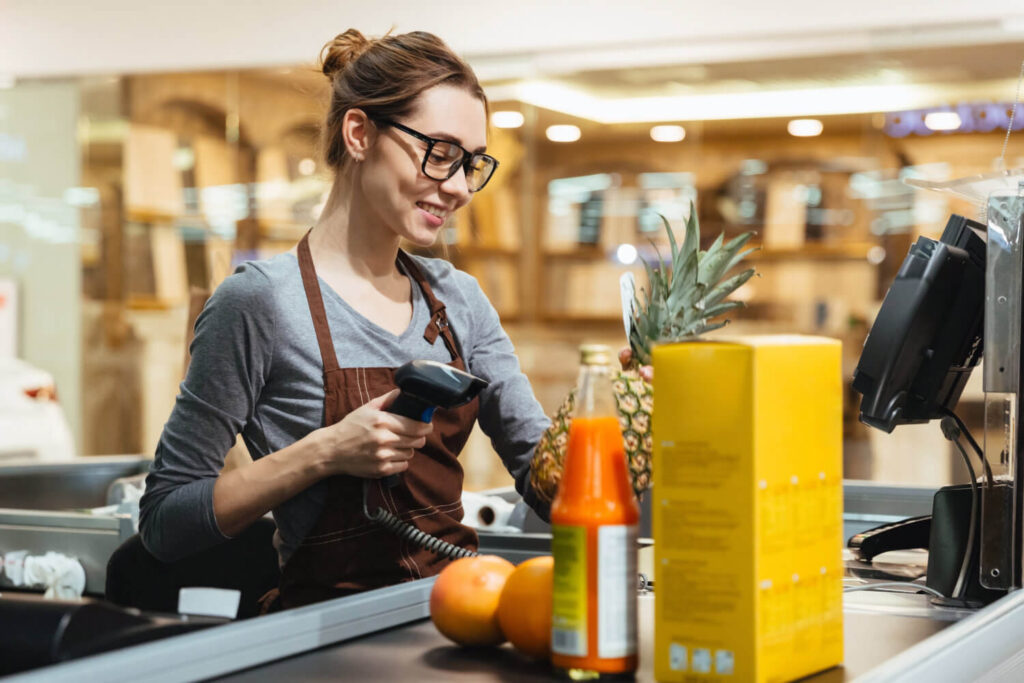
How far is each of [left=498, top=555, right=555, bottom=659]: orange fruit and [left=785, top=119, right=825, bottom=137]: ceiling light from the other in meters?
5.13

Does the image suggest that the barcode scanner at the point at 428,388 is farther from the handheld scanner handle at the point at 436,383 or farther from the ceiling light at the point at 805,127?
the ceiling light at the point at 805,127

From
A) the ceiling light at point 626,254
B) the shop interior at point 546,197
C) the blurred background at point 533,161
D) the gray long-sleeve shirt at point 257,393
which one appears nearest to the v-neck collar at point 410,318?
the gray long-sleeve shirt at point 257,393

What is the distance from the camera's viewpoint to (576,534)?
966mm

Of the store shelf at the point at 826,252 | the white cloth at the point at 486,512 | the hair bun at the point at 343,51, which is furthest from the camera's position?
the store shelf at the point at 826,252

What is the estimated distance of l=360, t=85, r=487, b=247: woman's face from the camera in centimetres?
173

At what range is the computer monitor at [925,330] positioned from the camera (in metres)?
1.47

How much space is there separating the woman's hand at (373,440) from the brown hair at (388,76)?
523 mm

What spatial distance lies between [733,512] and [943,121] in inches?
202

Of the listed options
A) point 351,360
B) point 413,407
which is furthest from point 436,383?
point 351,360

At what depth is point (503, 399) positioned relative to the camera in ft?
6.12

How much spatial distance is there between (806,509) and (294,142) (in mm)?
6198

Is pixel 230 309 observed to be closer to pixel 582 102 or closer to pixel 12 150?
pixel 582 102

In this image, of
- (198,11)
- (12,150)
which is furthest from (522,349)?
(12,150)

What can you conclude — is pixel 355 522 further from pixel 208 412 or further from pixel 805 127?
pixel 805 127
